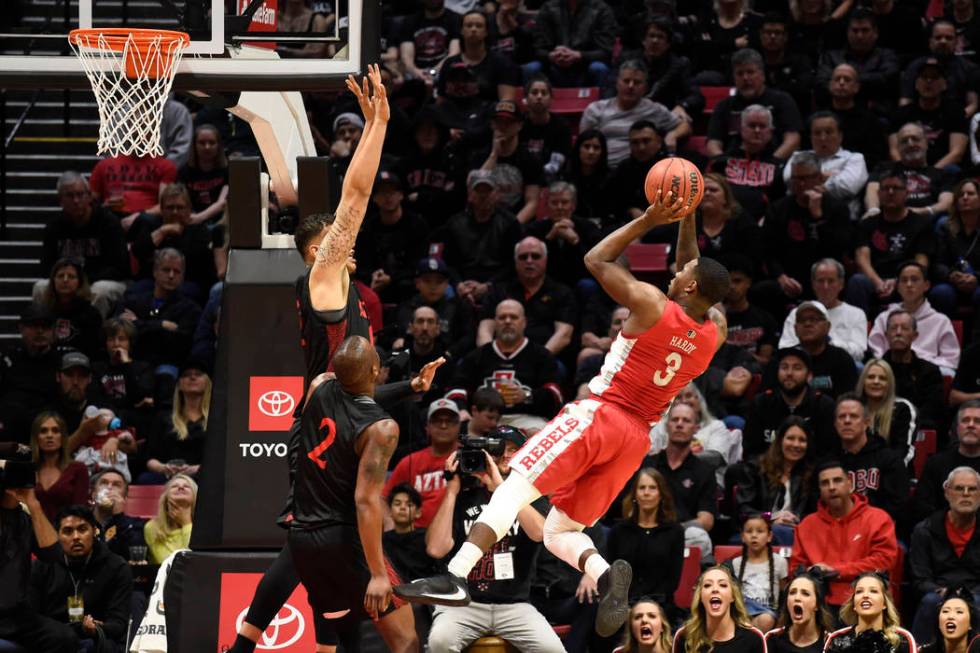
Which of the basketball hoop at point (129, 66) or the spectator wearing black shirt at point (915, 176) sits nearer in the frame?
the basketball hoop at point (129, 66)

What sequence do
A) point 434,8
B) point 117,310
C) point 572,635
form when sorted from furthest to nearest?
1. point 434,8
2. point 117,310
3. point 572,635

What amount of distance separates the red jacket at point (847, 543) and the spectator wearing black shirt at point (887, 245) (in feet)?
9.98

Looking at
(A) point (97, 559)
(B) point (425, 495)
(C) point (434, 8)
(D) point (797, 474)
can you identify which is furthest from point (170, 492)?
(C) point (434, 8)

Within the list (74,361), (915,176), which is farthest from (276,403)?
(915,176)

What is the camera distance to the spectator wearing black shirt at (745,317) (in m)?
14.1

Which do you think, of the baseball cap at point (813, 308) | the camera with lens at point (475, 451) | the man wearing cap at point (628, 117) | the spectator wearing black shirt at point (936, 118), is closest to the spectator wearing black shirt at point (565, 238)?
the man wearing cap at point (628, 117)

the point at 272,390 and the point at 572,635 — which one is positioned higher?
the point at 272,390

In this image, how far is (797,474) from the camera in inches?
492

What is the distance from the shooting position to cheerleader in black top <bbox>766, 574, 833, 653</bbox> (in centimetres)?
1095

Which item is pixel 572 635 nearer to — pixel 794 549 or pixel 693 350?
pixel 794 549

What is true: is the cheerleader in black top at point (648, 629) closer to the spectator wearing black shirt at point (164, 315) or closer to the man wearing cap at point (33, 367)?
the spectator wearing black shirt at point (164, 315)

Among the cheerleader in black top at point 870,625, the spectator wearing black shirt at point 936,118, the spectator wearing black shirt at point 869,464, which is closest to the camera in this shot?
the cheerleader in black top at point 870,625

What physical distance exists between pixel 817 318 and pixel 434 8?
22.3 ft

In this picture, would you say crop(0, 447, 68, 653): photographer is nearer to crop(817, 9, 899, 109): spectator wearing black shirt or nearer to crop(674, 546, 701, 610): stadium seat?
crop(674, 546, 701, 610): stadium seat
